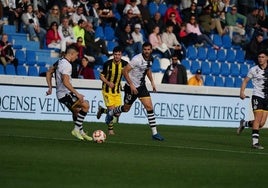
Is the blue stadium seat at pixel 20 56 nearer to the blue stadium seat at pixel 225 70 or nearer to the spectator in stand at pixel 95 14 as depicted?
the spectator in stand at pixel 95 14

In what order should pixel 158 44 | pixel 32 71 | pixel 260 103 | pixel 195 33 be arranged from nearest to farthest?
pixel 260 103 → pixel 32 71 → pixel 158 44 → pixel 195 33

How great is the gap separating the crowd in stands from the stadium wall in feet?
5.07

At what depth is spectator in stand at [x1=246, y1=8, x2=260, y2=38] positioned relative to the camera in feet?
126

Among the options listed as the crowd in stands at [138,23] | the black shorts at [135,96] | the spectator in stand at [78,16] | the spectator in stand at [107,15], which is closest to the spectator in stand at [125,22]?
the crowd in stands at [138,23]

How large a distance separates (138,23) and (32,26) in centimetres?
413

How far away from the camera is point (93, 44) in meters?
32.4

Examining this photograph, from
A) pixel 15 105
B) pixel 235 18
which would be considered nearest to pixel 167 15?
pixel 235 18

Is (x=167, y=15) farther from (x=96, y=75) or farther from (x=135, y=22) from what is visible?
(x=96, y=75)

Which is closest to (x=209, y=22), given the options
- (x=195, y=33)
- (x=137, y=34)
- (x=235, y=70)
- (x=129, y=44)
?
(x=195, y=33)

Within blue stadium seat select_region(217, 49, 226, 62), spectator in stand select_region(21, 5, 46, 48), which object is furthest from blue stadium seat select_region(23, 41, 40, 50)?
blue stadium seat select_region(217, 49, 226, 62)

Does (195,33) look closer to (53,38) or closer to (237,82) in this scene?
(237,82)

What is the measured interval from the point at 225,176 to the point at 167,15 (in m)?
21.6

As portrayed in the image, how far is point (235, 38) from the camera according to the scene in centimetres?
3784

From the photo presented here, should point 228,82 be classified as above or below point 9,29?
below
